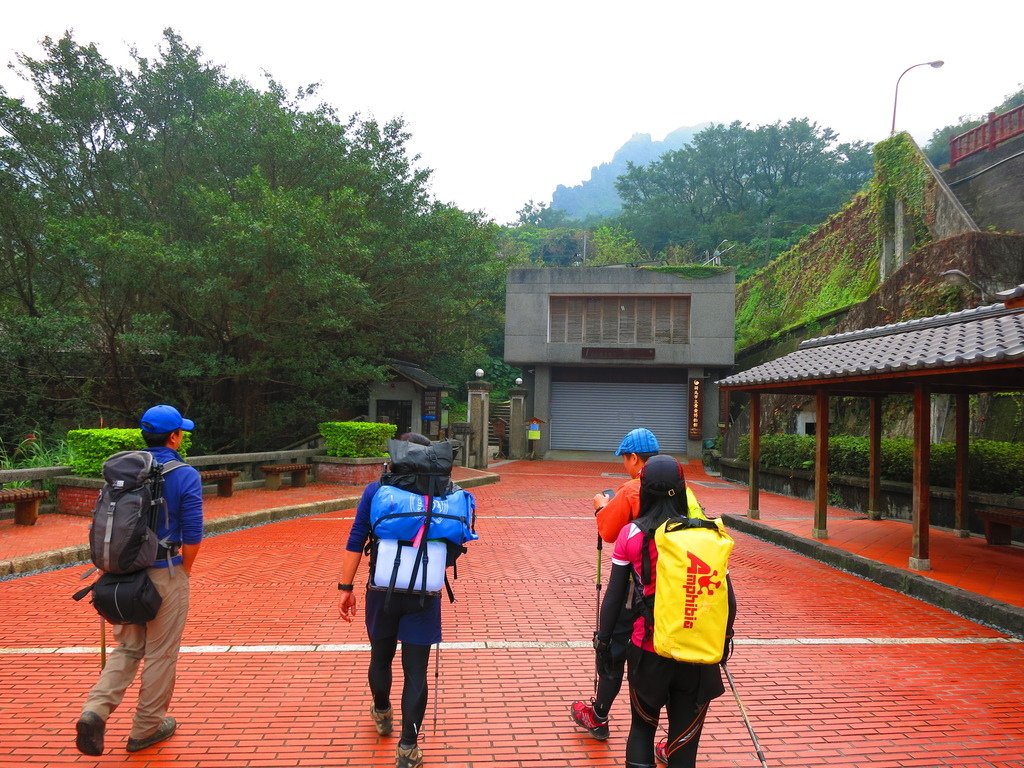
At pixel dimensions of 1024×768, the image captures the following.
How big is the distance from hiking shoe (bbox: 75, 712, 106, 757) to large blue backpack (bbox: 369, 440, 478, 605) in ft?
4.62

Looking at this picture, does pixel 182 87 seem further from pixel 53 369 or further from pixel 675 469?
pixel 675 469

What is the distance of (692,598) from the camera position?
8.62 ft

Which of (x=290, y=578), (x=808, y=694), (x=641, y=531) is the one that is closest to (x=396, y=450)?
(x=641, y=531)

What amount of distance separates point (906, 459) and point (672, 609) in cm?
1118

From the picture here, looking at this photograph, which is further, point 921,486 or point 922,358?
point 921,486

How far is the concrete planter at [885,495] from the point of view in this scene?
9609 millimetres

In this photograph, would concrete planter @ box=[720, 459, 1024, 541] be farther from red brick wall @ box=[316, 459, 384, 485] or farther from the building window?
red brick wall @ box=[316, 459, 384, 485]

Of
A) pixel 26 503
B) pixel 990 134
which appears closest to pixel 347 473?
pixel 26 503

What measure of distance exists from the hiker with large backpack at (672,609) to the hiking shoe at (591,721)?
0.74 metres

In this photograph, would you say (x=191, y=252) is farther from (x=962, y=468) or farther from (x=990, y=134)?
(x=990, y=134)

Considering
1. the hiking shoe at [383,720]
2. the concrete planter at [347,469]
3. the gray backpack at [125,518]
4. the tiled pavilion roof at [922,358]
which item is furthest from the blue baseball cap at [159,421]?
the concrete planter at [347,469]

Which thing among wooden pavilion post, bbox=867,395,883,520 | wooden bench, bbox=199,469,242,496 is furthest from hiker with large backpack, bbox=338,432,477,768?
wooden pavilion post, bbox=867,395,883,520

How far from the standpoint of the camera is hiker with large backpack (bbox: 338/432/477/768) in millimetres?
3139

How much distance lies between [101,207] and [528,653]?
1620 centimetres
